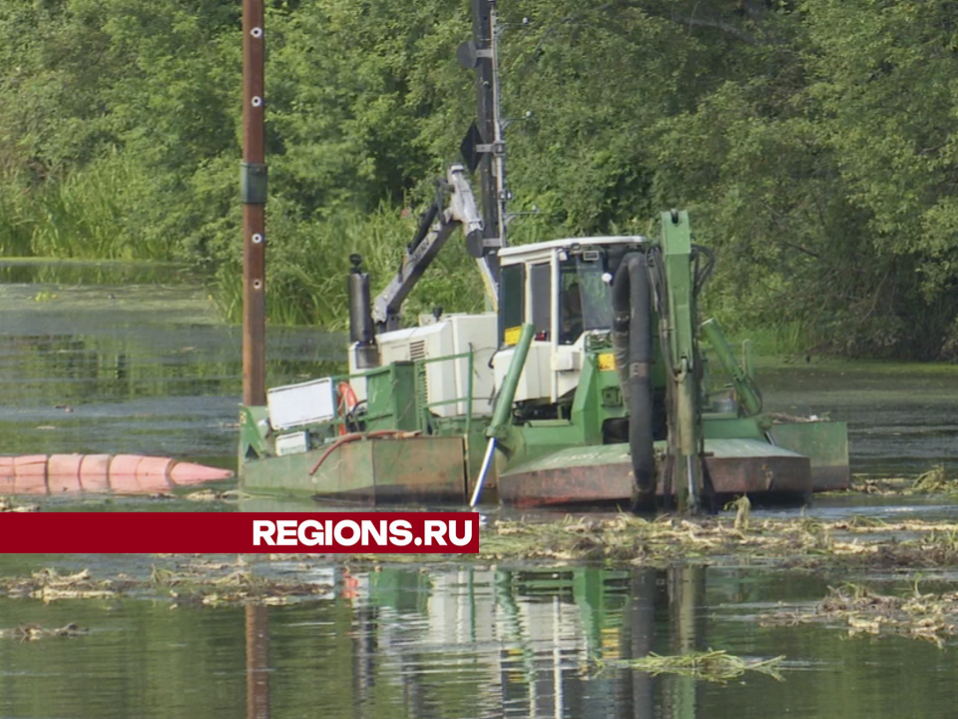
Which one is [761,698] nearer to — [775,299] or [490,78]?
[490,78]

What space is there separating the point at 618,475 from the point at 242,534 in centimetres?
608

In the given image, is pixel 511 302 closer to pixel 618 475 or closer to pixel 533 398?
pixel 533 398

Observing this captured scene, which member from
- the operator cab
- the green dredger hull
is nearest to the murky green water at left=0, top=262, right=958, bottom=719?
the green dredger hull

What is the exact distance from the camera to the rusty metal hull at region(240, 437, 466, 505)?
841 inches

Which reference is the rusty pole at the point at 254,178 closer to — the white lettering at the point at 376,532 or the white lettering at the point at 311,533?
the white lettering at the point at 311,533

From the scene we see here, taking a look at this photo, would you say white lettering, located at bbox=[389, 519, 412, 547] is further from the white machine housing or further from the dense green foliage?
the dense green foliage

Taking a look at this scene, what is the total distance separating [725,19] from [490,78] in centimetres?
1446

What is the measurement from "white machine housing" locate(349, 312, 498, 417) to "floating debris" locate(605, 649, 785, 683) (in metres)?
10.3

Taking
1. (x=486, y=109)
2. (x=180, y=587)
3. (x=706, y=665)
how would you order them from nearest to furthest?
1. (x=706, y=665)
2. (x=180, y=587)
3. (x=486, y=109)

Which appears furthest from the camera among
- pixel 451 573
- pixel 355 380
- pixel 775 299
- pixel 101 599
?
pixel 775 299

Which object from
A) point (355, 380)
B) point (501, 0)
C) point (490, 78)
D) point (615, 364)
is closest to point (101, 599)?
point (615, 364)

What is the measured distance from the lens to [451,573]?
16625 millimetres

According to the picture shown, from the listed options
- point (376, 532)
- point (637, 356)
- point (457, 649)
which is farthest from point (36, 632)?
point (637, 356)

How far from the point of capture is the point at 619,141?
39125 millimetres
